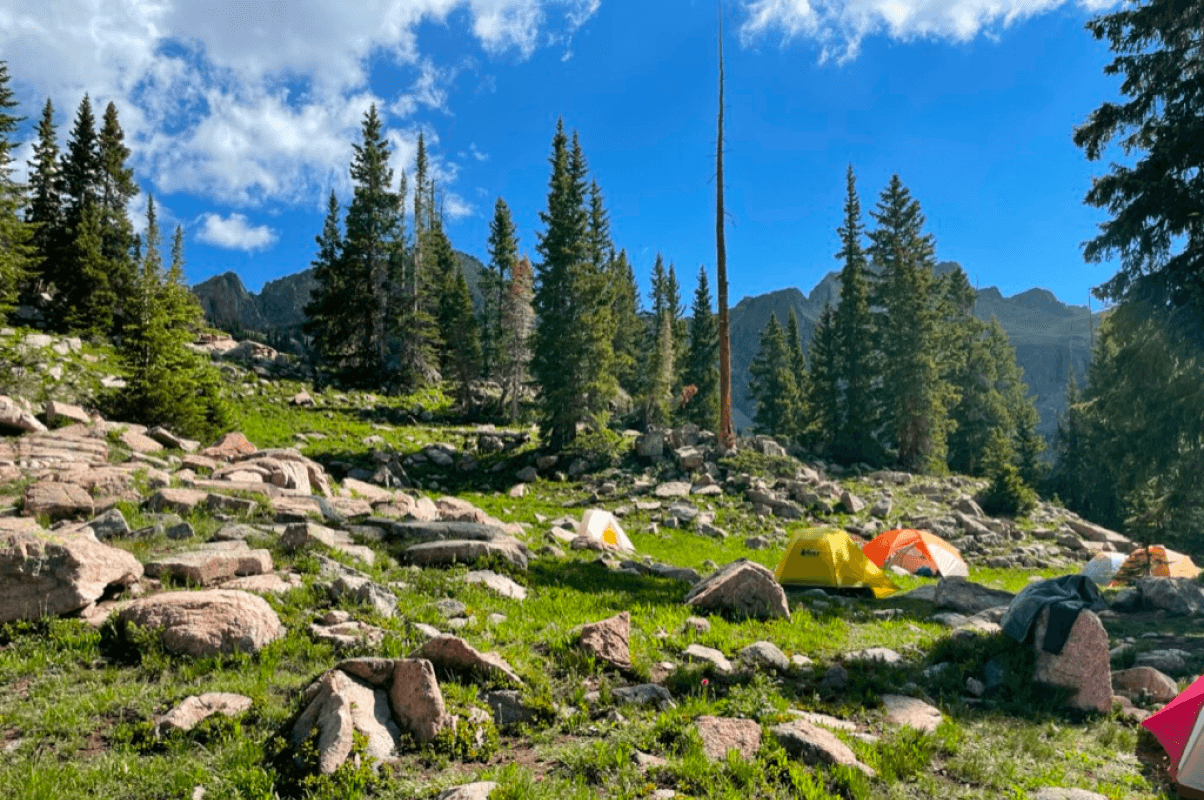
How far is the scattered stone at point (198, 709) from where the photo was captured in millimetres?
4602

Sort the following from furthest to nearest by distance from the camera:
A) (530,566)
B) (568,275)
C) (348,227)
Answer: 1. (348,227)
2. (568,275)
3. (530,566)

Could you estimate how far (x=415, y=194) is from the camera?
54.8m

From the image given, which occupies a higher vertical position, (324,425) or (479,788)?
(324,425)

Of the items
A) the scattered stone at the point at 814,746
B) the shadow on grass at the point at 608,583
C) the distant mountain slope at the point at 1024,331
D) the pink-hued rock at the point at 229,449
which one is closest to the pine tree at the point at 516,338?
the pink-hued rock at the point at 229,449

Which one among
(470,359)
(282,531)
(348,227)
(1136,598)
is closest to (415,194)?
(348,227)

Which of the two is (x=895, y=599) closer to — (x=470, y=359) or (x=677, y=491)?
(x=677, y=491)

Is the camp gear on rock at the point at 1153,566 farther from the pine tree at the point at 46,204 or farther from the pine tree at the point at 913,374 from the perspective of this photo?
the pine tree at the point at 46,204

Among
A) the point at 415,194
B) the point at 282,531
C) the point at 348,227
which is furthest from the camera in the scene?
the point at 415,194

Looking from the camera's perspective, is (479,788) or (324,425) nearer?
(479,788)

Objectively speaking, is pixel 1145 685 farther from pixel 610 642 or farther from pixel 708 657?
pixel 610 642

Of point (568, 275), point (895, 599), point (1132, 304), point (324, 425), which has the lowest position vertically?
point (895, 599)

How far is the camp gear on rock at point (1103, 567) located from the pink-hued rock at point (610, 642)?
21.0 meters

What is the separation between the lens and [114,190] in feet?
127

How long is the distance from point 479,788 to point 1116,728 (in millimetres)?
6393
